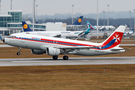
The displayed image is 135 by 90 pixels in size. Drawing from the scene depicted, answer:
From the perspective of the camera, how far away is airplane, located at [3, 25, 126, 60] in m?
42.6

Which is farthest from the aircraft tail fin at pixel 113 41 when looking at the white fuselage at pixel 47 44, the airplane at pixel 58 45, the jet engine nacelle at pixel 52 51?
the jet engine nacelle at pixel 52 51

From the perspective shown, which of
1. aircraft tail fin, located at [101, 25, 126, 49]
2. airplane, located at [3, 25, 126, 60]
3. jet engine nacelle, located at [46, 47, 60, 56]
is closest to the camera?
jet engine nacelle, located at [46, 47, 60, 56]

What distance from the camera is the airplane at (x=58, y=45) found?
42.6 metres

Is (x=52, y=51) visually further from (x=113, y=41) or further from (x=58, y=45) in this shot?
(x=113, y=41)

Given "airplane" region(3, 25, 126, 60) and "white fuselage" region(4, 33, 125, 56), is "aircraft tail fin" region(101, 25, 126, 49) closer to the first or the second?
"airplane" region(3, 25, 126, 60)

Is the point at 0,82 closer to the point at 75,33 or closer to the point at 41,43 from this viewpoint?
the point at 41,43

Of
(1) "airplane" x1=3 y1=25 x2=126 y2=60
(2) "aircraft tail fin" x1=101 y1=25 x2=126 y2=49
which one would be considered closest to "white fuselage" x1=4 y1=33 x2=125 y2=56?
(1) "airplane" x1=3 y1=25 x2=126 y2=60

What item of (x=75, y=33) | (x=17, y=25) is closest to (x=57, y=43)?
(x=75, y=33)

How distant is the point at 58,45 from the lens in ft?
143

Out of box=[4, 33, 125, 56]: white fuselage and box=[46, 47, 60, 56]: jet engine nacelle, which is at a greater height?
box=[4, 33, 125, 56]: white fuselage

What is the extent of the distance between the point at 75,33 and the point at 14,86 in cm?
10245

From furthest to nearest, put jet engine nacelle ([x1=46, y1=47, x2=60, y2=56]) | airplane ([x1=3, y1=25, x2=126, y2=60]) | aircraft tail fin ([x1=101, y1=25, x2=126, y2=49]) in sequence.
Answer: aircraft tail fin ([x1=101, y1=25, x2=126, y2=49]), airplane ([x1=3, y1=25, x2=126, y2=60]), jet engine nacelle ([x1=46, y1=47, x2=60, y2=56])

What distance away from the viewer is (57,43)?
43625 mm

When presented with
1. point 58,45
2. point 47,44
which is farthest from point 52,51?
point 58,45
